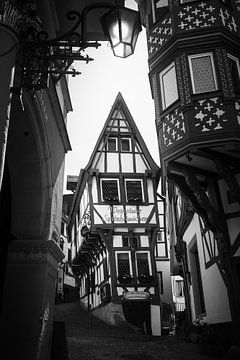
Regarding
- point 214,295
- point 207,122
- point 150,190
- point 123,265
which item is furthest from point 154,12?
point 123,265

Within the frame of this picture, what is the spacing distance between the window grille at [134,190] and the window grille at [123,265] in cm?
330

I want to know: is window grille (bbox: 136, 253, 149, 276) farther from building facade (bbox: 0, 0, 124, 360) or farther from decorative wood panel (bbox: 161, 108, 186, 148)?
building facade (bbox: 0, 0, 124, 360)

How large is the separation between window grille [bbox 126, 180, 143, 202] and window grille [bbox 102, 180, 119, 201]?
0.72m

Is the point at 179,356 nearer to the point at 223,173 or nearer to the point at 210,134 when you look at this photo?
the point at 223,173

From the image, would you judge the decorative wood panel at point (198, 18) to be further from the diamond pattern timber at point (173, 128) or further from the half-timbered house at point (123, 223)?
the half-timbered house at point (123, 223)

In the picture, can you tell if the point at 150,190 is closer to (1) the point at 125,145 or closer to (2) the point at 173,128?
(1) the point at 125,145

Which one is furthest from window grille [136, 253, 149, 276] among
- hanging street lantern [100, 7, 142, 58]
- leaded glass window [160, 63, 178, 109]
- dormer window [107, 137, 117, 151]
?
hanging street lantern [100, 7, 142, 58]

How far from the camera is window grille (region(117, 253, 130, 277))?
20.6 meters

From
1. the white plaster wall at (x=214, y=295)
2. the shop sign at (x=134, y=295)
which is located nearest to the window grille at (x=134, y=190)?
the shop sign at (x=134, y=295)

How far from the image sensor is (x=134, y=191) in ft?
72.2

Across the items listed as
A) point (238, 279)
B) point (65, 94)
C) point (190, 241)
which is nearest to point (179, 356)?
point (238, 279)

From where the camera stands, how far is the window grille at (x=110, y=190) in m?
21.6

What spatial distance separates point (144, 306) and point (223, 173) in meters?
13.1

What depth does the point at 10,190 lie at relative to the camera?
6.53 metres
